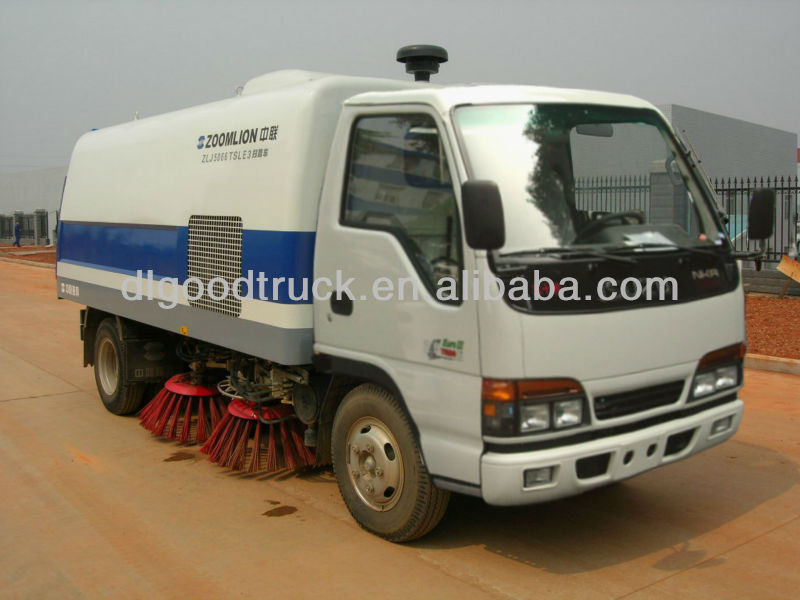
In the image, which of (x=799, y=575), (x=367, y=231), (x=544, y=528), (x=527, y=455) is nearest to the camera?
(x=527, y=455)

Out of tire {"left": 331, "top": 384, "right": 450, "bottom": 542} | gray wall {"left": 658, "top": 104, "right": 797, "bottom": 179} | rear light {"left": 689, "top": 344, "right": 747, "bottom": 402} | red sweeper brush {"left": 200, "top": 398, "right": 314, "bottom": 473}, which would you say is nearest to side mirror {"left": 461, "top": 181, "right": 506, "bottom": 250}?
tire {"left": 331, "top": 384, "right": 450, "bottom": 542}

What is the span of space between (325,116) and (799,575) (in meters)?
3.54

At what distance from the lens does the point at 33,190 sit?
60.9m

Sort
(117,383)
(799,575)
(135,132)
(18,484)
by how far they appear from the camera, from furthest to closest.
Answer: (117,383) < (135,132) < (18,484) < (799,575)

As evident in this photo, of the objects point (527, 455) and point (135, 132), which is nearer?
point (527, 455)

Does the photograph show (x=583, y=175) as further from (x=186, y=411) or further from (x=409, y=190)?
(x=186, y=411)

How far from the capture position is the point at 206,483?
5902 millimetres

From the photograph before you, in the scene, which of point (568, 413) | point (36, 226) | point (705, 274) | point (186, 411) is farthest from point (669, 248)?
point (36, 226)

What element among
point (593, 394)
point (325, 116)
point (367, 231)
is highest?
point (325, 116)

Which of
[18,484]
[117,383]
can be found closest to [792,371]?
[117,383]

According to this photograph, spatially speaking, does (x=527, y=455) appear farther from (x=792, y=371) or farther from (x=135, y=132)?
(x=792, y=371)

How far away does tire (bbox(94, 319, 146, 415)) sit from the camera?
302 inches

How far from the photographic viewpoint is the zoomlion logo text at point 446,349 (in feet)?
13.1

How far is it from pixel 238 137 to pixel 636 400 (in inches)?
121
